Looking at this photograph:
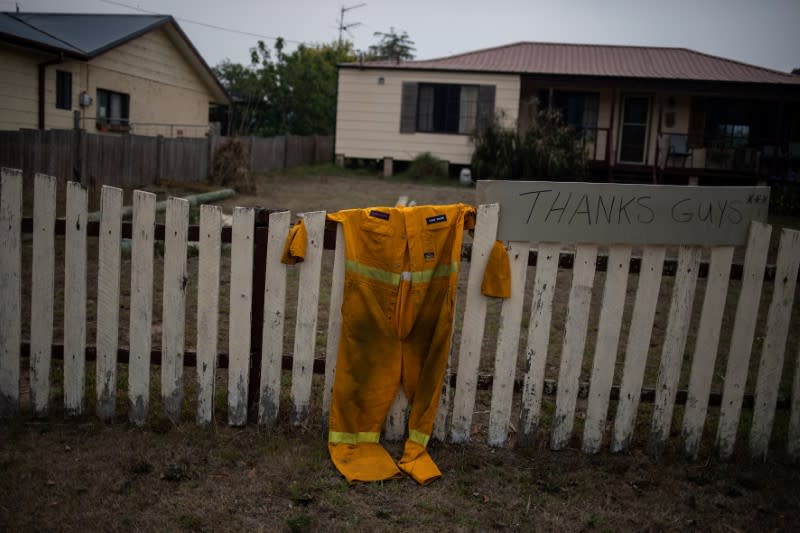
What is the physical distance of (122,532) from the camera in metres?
2.75

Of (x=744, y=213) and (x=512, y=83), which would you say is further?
(x=512, y=83)

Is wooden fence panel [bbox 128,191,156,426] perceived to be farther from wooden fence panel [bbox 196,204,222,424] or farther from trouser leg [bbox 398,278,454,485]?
trouser leg [bbox 398,278,454,485]

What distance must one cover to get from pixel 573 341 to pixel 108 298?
8.47ft

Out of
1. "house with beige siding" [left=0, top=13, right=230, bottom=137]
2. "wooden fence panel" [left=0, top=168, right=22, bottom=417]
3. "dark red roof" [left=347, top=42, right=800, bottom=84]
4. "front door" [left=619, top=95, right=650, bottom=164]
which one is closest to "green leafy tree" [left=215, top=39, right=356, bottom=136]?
"house with beige siding" [left=0, top=13, right=230, bottom=137]

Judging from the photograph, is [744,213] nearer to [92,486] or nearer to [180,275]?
[180,275]

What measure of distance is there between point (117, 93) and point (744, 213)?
2070 cm

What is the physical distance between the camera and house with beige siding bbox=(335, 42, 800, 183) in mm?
19281

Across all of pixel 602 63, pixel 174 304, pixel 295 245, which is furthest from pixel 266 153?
pixel 295 245

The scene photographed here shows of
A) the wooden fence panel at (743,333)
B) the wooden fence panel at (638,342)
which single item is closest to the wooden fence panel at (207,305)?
the wooden fence panel at (638,342)

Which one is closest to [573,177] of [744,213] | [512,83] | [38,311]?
[512,83]

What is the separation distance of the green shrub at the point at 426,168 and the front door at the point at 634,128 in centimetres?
590

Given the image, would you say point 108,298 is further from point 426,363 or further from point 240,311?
point 426,363

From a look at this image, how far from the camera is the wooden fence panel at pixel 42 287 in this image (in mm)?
3604

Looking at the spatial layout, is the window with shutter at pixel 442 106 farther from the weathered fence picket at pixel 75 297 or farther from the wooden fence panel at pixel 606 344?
the weathered fence picket at pixel 75 297
